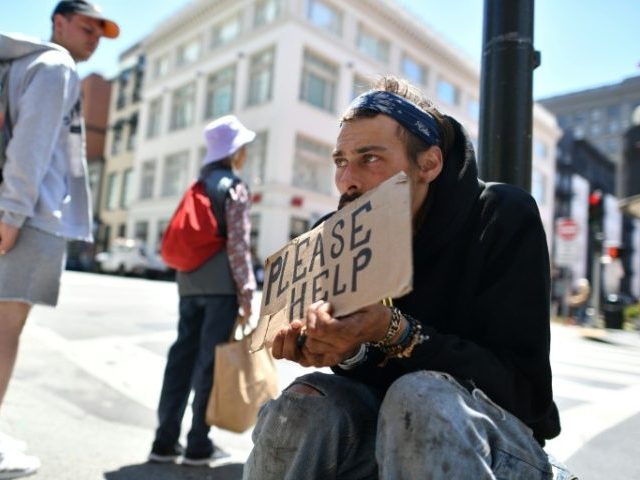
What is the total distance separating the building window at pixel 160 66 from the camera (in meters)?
35.8

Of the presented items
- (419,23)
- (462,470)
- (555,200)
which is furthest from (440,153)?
(555,200)

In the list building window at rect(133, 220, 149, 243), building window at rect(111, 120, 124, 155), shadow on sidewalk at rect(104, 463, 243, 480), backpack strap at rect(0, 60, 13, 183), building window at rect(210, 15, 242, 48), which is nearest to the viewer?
backpack strap at rect(0, 60, 13, 183)

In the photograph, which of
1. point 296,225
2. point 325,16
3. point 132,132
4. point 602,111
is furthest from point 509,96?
point 602,111

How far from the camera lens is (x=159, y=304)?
8.93 meters

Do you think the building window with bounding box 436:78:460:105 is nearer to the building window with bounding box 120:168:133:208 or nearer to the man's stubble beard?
the building window with bounding box 120:168:133:208

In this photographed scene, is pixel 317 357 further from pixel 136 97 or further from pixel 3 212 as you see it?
pixel 136 97

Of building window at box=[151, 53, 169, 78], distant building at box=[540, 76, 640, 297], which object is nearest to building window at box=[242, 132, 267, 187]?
building window at box=[151, 53, 169, 78]

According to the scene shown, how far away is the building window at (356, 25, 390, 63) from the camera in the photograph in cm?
2989

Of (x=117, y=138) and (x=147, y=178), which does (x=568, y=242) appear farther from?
(x=117, y=138)

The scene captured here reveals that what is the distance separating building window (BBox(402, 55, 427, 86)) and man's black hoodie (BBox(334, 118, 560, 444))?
31992 millimetres

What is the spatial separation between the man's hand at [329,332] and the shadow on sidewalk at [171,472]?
152 centimetres

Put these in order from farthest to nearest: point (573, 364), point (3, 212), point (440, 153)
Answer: point (573, 364)
point (3, 212)
point (440, 153)

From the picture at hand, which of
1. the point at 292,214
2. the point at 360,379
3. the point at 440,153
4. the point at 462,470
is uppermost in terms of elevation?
Answer: the point at 292,214

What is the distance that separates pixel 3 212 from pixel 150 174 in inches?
1381
